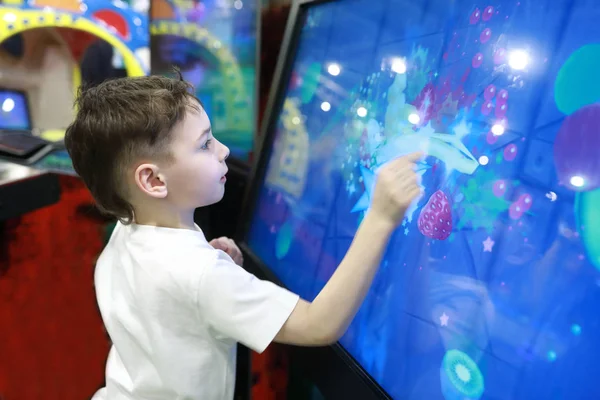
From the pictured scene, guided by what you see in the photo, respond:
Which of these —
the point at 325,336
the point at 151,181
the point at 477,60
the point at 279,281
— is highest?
the point at 477,60

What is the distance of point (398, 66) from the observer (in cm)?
70

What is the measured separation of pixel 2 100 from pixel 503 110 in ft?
4.40

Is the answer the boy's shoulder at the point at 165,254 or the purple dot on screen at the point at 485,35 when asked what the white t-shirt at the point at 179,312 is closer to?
the boy's shoulder at the point at 165,254

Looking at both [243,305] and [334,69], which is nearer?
[243,305]

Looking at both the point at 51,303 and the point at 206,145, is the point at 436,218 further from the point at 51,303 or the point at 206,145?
the point at 51,303

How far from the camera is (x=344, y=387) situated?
69cm

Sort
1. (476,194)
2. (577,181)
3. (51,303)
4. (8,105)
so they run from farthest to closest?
1. (51,303)
2. (8,105)
3. (476,194)
4. (577,181)

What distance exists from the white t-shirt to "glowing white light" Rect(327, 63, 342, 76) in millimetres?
389

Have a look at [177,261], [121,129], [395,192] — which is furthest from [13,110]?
[395,192]

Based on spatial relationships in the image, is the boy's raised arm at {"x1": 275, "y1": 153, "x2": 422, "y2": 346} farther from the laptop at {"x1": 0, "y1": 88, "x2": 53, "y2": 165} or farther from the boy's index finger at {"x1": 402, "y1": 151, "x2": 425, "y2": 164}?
the laptop at {"x1": 0, "y1": 88, "x2": 53, "y2": 165}

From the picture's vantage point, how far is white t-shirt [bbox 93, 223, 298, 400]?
1.95ft

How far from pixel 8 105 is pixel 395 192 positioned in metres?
1.24

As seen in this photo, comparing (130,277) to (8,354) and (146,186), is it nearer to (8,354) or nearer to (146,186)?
(146,186)

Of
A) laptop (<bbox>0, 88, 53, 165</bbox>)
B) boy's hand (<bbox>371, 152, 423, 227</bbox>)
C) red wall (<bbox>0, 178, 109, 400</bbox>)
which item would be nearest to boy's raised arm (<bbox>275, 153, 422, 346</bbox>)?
boy's hand (<bbox>371, 152, 423, 227</bbox>)
